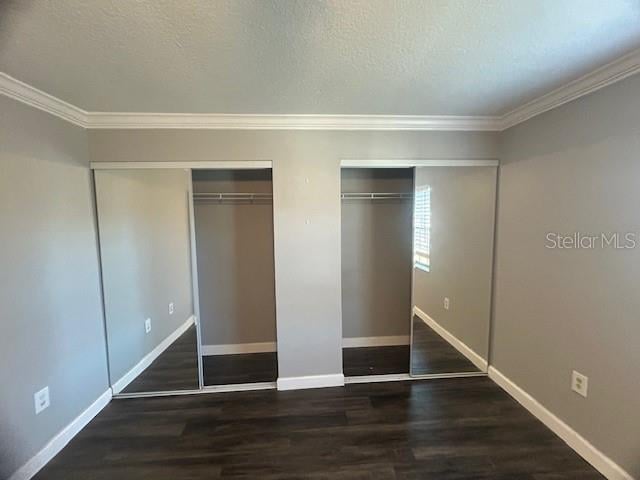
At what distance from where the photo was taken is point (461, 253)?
281cm

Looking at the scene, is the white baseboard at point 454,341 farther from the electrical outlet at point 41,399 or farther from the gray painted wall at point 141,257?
the electrical outlet at point 41,399

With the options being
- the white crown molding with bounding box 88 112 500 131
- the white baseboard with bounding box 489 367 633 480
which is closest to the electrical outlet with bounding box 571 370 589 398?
the white baseboard with bounding box 489 367 633 480

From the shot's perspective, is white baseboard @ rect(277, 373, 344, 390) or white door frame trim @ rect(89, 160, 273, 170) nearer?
white door frame trim @ rect(89, 160, 273, 170)

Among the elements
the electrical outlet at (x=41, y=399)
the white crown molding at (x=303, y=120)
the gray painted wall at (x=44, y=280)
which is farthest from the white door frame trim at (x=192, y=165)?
the electrical outlet at (x=41, y=399)

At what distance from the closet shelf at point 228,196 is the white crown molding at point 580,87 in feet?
6.90

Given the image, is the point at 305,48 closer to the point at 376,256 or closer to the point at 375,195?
the point at 375,195

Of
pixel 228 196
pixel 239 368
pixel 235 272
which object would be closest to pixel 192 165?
pixel 228 196

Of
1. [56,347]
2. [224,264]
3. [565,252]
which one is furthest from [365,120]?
[56,347]

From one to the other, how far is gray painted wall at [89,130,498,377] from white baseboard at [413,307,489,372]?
807 millimetres

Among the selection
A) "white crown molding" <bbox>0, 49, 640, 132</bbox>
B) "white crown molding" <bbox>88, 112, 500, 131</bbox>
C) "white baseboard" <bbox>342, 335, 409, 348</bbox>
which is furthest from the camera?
"white baseboard" <bbox>342, 335, 409, 348</bbox>

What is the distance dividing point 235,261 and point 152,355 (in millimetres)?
1076

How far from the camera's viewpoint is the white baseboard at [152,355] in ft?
8.48
